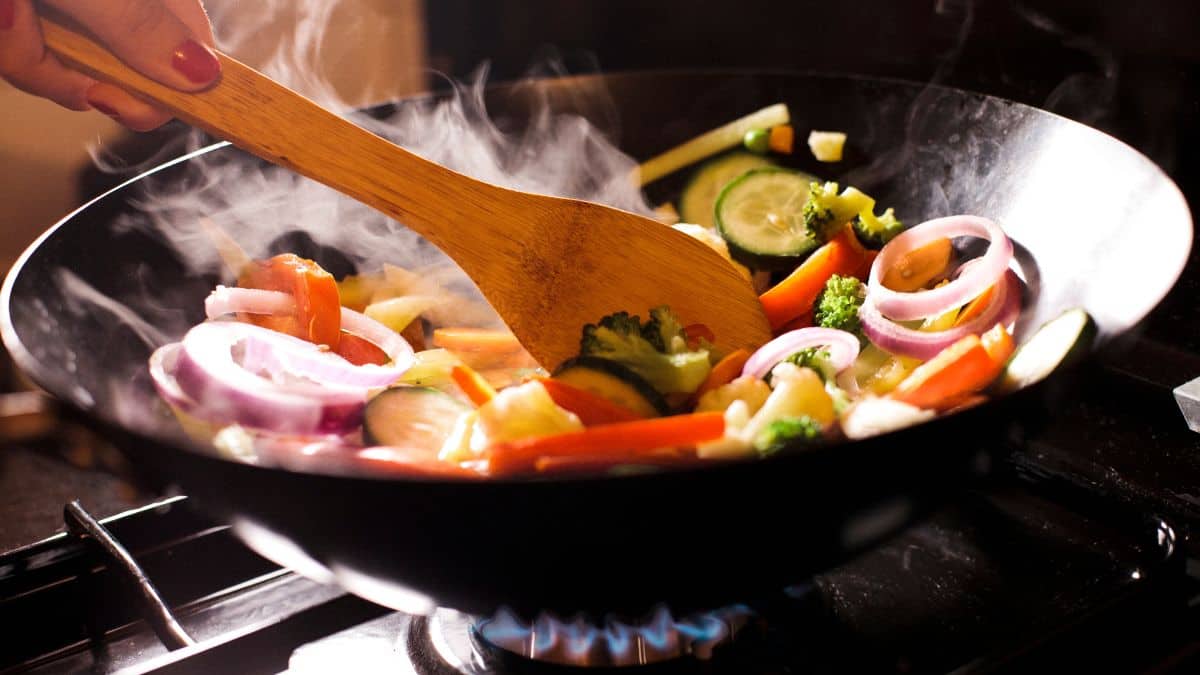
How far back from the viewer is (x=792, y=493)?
0.77 m

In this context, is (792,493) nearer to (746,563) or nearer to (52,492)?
(746,563)

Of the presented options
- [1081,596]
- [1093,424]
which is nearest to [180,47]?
[1081,596]

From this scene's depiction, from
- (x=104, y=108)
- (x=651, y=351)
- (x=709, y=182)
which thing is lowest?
(x=651, y=351)

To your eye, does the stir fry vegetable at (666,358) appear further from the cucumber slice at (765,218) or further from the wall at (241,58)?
the wall at (241,58)

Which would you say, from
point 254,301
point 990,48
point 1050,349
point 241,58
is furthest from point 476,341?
point 241,58

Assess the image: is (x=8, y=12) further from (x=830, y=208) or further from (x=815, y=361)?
(x=830, y=208)

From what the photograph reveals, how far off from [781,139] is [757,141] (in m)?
0.04

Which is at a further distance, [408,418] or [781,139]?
[781,139]

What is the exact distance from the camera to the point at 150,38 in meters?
1.12

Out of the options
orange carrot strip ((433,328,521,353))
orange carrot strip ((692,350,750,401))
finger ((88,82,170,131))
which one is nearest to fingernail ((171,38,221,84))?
finger ((88,82,170,131))

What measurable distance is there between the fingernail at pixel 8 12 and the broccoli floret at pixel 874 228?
104 cm

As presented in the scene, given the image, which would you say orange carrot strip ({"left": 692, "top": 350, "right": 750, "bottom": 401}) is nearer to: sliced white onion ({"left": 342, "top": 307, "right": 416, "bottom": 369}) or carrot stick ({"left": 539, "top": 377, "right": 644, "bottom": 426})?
carrot stick ({"left": 539, "top": 377, "right": 644, "bottom": 426})

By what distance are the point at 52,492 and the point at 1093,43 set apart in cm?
172

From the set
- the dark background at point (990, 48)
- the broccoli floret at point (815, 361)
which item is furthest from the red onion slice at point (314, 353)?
the dark background at point (990, 48)
